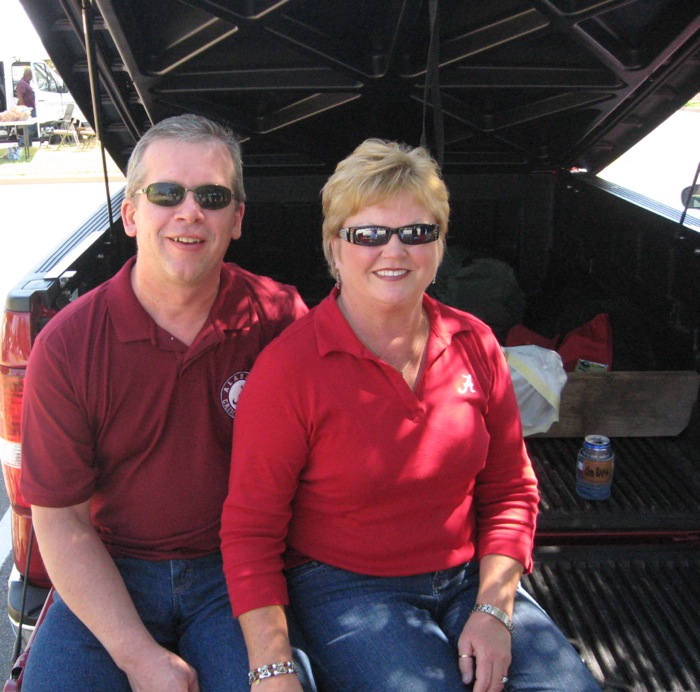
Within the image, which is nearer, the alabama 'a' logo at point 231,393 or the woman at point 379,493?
the woman at point 379,493

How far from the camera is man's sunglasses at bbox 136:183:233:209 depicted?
2.04 m

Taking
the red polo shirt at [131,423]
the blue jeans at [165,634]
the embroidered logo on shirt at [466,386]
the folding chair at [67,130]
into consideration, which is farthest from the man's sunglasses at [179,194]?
the folding chair at [67,130]

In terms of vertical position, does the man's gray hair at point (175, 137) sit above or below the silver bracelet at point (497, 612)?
above

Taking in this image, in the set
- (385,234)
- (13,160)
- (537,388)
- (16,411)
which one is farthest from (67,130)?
(385,234)

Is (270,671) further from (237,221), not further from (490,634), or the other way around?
(237,221)

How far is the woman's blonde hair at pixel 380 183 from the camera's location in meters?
1.98

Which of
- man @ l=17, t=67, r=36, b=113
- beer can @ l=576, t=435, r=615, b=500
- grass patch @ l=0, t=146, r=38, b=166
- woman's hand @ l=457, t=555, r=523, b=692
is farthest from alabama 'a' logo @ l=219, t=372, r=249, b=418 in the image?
man @ l=17, t=67, r=36, b=113

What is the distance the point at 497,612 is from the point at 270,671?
536 mm

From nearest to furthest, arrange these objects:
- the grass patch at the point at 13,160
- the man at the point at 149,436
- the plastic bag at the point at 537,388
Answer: the man at the point at 149,436
the plastic bag at the point at 537,388
the grass patch at the point at 13,160

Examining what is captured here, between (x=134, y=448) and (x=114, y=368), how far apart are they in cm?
20

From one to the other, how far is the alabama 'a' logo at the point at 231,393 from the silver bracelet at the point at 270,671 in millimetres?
591

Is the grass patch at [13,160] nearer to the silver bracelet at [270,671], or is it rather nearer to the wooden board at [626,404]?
the wooden board at [626,404]

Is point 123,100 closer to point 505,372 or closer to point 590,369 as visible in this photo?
point 505,372

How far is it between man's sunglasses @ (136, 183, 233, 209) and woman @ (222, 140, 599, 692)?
276 mm
